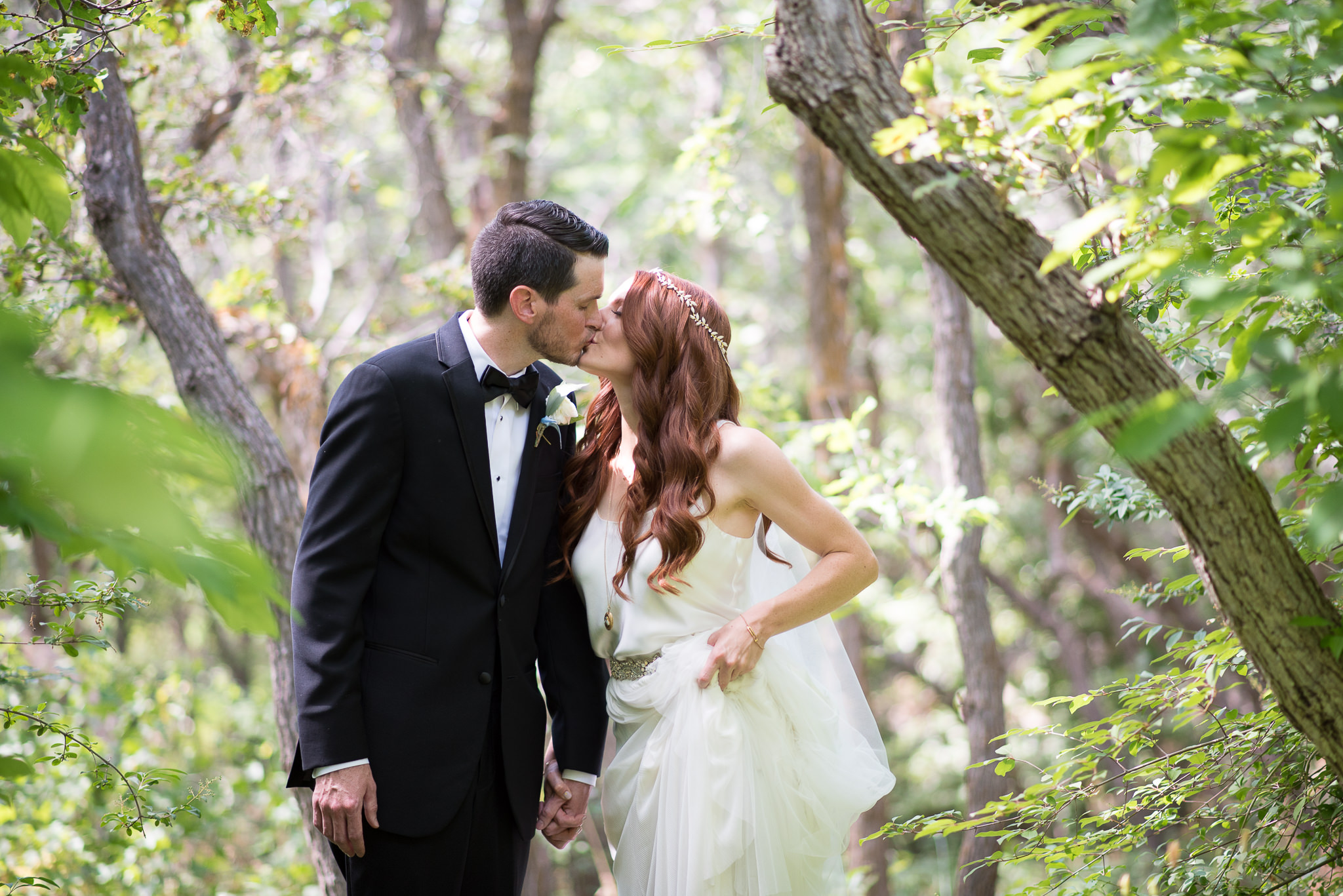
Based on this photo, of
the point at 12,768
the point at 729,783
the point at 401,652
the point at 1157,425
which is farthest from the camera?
the point at 729,783

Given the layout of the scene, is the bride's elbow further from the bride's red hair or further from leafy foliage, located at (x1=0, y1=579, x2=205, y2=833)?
leafy foliage, located at (x1=0, y1=579, x2=205, y2=833)

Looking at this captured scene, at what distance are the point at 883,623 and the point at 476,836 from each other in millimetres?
9308

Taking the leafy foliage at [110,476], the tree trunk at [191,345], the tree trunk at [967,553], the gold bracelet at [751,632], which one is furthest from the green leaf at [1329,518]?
the tree trunk at [967,553]

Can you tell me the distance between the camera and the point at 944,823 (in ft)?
8.34

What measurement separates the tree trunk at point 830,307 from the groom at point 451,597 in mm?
3957

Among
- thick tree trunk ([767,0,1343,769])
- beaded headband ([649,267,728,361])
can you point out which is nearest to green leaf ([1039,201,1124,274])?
thick tree trunk ([767,0,1343,769])

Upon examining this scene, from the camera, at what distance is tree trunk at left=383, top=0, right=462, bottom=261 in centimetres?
647

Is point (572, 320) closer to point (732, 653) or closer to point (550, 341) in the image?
point (550, 341)

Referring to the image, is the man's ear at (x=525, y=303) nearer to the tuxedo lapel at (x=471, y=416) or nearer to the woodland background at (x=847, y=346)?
the tuxedo lapel at (x=471, y=416)

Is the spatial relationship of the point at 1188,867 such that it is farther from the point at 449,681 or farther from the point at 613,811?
the point at 449,681

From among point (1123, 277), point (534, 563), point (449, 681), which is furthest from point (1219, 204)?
point (449, 681)

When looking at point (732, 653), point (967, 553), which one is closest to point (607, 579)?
point (732, 653)

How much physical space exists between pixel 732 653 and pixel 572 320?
3.31 ft

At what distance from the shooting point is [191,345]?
10.8ft
